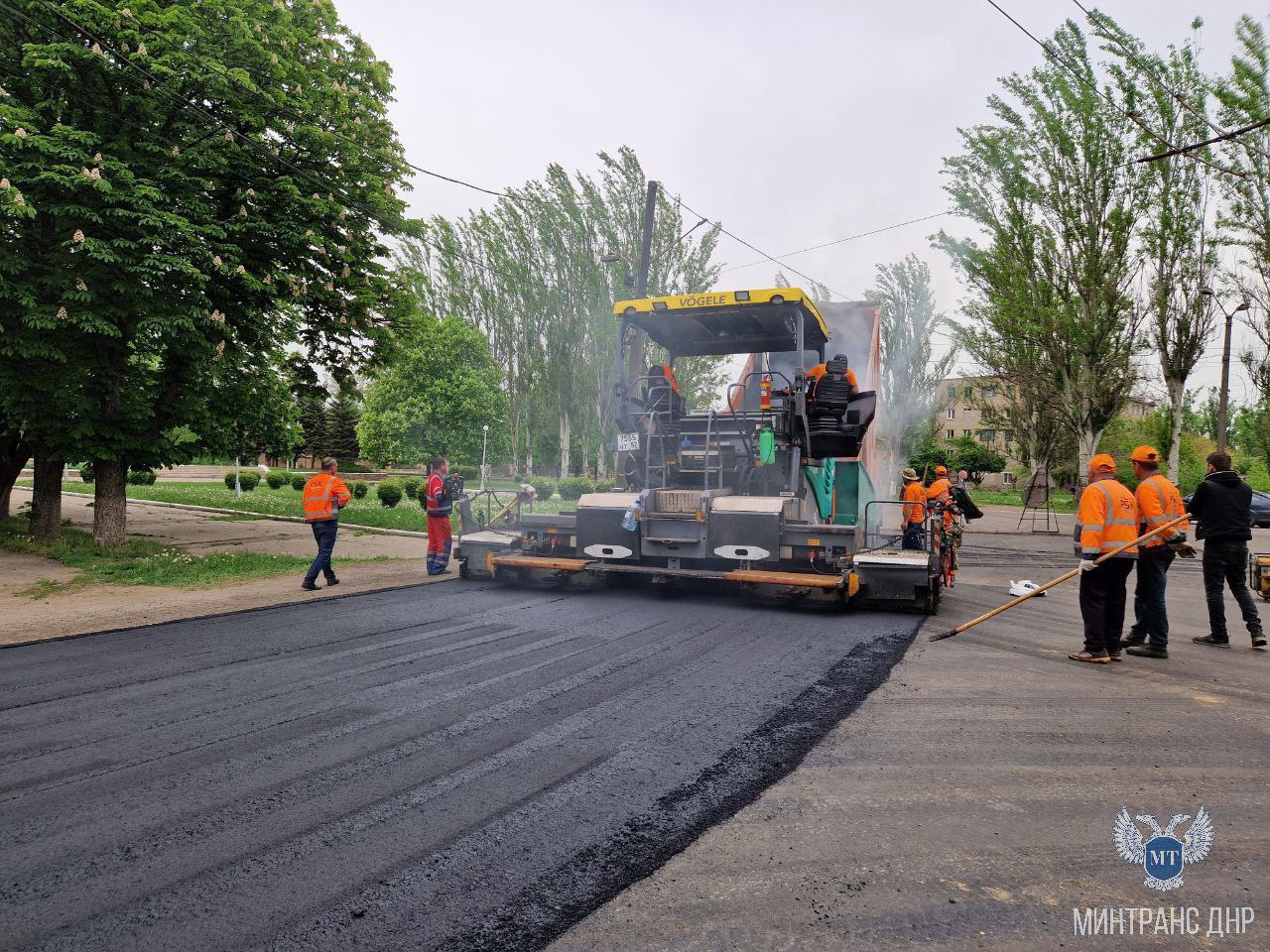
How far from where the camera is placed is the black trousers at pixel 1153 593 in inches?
270

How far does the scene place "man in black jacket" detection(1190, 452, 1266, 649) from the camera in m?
7.57

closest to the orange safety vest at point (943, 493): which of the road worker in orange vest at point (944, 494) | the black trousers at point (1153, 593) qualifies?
the road worker in orange vest at point (944, 494)

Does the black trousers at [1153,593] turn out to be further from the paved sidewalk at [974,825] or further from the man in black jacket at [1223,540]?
the man in black jacket at [1223,540]

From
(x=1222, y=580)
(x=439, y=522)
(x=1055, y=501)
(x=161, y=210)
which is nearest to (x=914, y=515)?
(x=1222, y=580)

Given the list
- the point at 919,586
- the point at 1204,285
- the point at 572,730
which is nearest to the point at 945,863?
the point at 572,730

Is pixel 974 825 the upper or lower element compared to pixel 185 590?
upper

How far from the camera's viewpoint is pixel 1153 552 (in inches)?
275

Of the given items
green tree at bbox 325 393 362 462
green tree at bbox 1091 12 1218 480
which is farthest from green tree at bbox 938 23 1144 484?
green tree at bbox 325 393 362 462

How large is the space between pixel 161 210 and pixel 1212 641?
12.7m

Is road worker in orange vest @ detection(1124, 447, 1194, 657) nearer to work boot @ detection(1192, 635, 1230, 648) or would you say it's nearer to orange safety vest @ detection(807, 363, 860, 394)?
work boot @ detection(1192, 635, 1230, 648)

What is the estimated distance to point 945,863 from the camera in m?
2.95

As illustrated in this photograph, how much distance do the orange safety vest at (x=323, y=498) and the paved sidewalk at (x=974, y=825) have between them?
6.86 metres

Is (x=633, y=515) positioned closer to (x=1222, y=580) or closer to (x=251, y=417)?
(x=1222, y=580)

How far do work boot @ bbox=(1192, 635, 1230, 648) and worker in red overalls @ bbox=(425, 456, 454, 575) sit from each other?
28.5 ft
